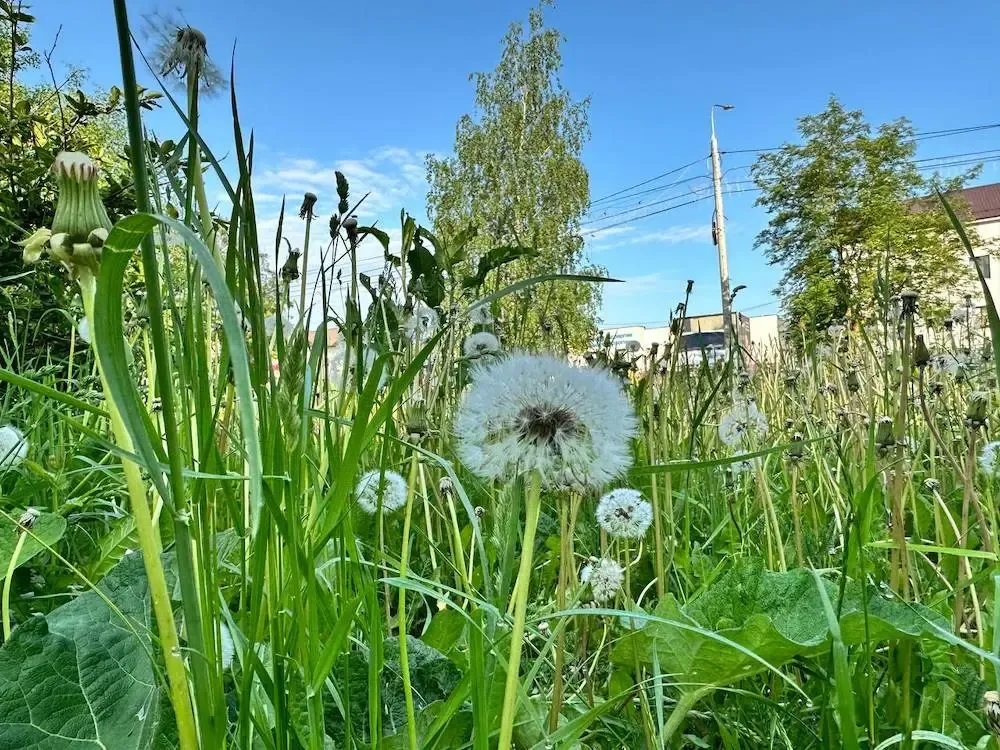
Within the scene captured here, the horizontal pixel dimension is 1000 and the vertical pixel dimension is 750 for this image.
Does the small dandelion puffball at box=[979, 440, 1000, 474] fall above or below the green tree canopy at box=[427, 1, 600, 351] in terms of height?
below

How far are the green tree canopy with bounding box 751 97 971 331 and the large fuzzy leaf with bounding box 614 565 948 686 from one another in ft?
50.9

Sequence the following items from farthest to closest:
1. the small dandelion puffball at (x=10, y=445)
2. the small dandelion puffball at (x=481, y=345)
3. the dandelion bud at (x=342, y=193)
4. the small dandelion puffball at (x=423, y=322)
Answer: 1. the small dandelion puffball at (x=423, y=322)
2. the small dandelion puffball at (x=481, y=345)
3. the small dandelion puffball at (x=10, y=445)
4. the dandelion bud at (x=342, y=193)

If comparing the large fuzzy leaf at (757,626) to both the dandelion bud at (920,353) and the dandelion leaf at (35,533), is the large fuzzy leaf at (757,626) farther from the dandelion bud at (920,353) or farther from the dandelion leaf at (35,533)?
the dandelion leaf at (35,533)

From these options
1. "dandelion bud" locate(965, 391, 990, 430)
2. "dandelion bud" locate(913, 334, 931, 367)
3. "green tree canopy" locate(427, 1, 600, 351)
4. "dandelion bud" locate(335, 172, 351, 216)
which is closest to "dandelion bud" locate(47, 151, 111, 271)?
"dandelion bud" locate(335, 172, 351, 216)

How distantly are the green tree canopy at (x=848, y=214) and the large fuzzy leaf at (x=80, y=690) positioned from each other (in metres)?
15.9

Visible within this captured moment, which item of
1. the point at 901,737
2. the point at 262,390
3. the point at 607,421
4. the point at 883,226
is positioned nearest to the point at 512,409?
the point at 607,421

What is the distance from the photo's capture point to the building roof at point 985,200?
2830 cm

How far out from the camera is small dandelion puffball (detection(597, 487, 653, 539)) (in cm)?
94

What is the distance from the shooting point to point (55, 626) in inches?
24.1

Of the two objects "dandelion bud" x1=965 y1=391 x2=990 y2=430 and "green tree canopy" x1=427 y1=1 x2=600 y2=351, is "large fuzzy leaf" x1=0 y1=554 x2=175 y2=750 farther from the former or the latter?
"green tree canopy" x1=427 y1=1 x2=600 y2=351

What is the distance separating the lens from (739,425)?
170 cm

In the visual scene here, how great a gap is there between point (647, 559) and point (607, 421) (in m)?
0.80

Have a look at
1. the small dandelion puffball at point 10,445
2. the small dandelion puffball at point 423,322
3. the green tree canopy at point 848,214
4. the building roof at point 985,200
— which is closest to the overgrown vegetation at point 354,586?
the small dandelion puffball at point 10,445

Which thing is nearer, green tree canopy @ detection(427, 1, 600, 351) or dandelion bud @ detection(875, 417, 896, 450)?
dandelion bud @ detection(875, 417, 896, 450)
